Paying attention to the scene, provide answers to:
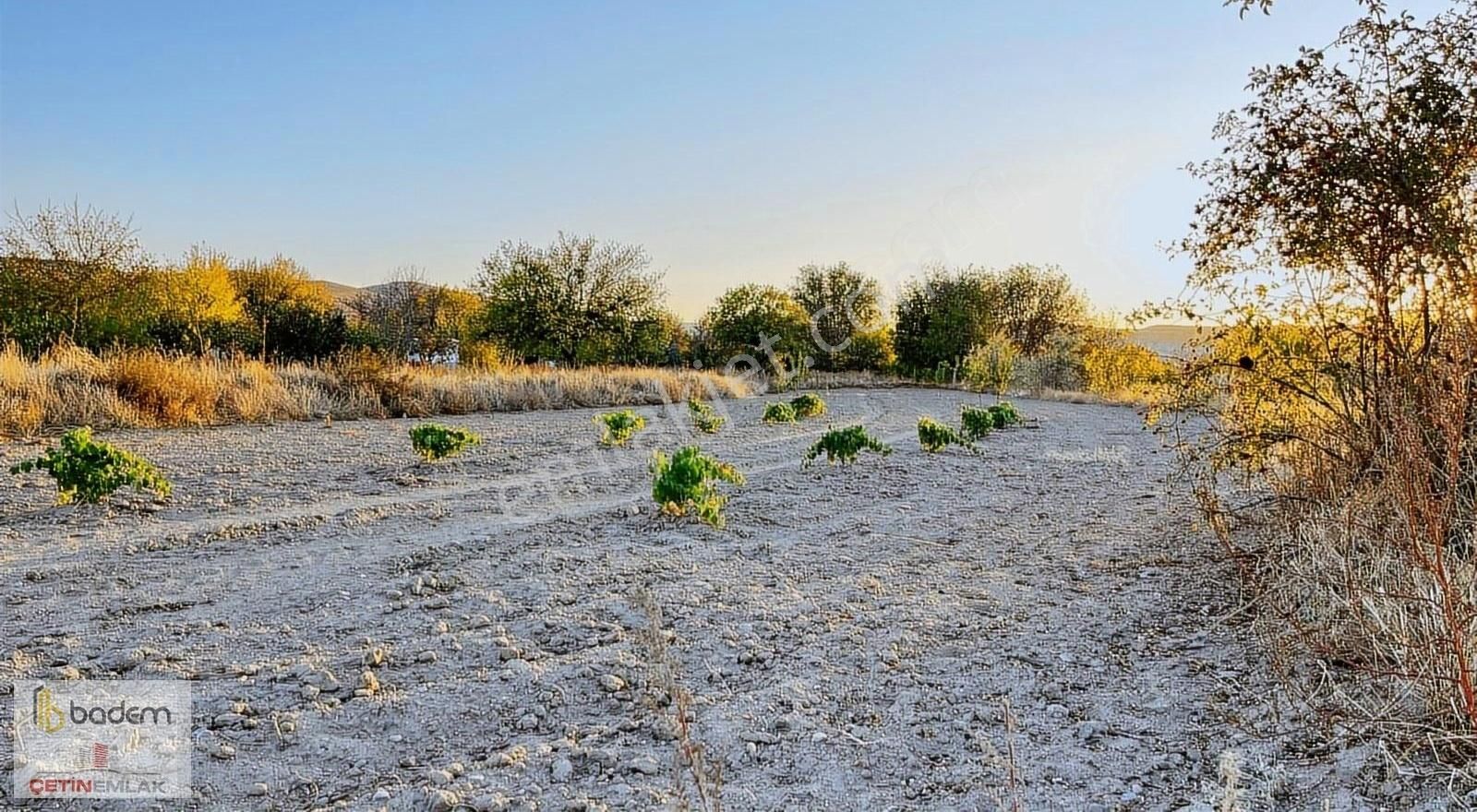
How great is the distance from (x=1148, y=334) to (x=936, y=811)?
403cm

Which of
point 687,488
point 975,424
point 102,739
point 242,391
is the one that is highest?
point 242,391

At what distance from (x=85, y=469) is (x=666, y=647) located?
4010 mm

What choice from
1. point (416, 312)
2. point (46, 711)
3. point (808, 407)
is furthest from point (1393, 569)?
point (416, 312)

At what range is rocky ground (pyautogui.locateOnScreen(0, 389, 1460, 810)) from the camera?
2170 mm

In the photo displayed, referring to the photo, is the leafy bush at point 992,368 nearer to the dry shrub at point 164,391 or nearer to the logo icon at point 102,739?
the dry shrub at point 164,391

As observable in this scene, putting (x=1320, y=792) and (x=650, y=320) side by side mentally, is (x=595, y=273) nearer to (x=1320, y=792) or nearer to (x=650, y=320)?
(x=650, y=320)

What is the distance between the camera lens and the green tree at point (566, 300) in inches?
823

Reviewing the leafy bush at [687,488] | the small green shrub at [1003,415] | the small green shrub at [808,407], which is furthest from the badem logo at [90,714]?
the small green shrub at [808,407]

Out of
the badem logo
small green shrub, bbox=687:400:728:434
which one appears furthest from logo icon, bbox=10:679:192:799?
small green shrub, bbox=687:400:728:434

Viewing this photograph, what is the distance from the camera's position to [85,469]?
15.4 feet

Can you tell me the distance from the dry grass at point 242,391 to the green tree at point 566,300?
6.59 m

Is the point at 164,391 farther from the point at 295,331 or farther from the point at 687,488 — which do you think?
the point at 295,331

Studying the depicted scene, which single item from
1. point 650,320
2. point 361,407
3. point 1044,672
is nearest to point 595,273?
point 650,320

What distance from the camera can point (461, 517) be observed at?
5.07m
